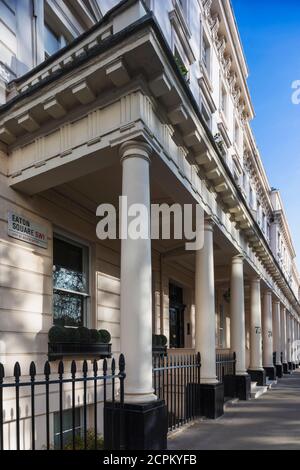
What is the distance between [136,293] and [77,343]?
282 cm

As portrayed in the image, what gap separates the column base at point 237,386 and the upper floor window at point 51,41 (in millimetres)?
9129

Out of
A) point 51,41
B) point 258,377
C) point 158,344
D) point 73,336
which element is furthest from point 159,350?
point 51,41

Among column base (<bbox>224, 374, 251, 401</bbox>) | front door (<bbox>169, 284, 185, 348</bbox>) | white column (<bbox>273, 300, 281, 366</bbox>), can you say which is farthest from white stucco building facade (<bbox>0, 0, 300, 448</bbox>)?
white column (<bbox>273, 300, 281, 366</bbox>)

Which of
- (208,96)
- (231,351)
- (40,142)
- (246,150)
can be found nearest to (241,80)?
Answer: (246,150)

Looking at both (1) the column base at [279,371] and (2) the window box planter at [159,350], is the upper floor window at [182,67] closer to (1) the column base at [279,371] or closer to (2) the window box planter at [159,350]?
(2) the window box planter at [159,350]

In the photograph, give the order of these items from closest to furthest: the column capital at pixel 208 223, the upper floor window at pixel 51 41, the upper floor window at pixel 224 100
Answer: the upper floor window at pixel 51 41, the column capital at pixel 208 223, the upper floor window at pixel 224 100

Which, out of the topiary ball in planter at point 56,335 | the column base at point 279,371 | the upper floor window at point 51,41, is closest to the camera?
the topiary ball in planter at point 56,335

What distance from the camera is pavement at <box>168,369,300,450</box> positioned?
253 inches

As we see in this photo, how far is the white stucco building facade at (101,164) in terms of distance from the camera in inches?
225

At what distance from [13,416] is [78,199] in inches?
163

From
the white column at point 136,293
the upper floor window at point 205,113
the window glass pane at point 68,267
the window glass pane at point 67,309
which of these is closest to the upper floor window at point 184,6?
the upper floor window at point 205,113

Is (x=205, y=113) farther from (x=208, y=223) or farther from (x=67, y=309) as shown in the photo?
(x=67, y=309)

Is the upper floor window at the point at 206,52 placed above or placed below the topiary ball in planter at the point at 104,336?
above

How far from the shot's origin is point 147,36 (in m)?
5.31
